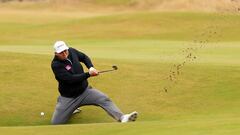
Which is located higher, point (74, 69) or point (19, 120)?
point (74, 69)

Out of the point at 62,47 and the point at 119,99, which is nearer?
the point at 62,47

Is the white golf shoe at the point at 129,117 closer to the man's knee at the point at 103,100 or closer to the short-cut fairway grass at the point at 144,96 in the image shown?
the short-cut fairway grass at the point at 144,96

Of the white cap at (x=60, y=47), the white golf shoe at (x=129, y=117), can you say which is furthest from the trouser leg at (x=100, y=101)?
the white cap at (x=60, y=47)

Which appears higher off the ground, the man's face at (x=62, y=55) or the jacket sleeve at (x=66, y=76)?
the man's face at (x=62, y=55)

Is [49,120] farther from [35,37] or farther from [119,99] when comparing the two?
[35,37]

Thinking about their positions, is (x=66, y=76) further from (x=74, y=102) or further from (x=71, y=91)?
(x=74, y=102)

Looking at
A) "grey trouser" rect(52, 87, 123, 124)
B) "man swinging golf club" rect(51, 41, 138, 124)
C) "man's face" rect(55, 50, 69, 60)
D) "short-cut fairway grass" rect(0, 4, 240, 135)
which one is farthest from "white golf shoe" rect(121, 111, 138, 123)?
"man's face" rect(55, 50, 69, 60)

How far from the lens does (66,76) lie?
12.1 meters

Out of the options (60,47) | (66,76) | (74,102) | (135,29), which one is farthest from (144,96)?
(135,29)

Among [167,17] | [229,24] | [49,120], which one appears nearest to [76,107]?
[49,120]

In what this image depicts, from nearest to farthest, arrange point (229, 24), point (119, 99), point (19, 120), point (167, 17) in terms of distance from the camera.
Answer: point (19, 120) < point (119, 99) < point (229, 24) < point (167, 17)

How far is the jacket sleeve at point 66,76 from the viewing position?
12.0m

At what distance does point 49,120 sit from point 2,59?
4.39 metres

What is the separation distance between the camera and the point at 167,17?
126ft
